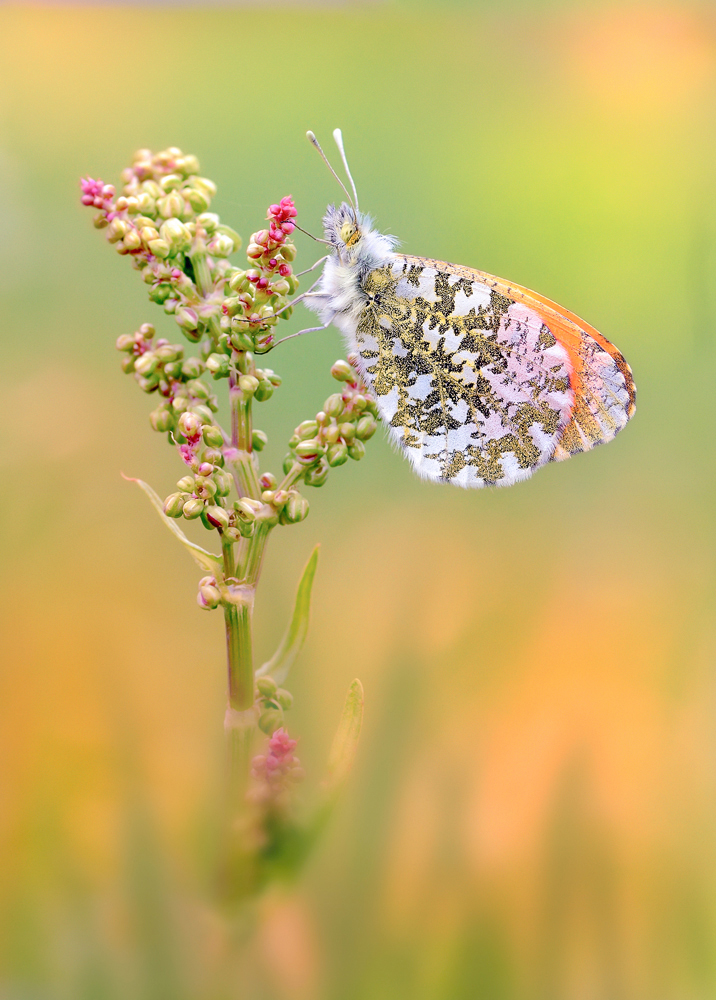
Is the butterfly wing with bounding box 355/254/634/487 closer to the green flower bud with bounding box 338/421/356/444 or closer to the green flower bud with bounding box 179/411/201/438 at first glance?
the green flower bud with bounding box 338/421/356/444

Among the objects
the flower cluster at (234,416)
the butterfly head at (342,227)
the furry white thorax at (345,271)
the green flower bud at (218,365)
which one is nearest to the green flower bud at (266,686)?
the flower cluster at (234,416)

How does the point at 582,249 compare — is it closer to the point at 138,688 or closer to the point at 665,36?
the point at 665,36

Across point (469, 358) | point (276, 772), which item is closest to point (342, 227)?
point (469, 358)

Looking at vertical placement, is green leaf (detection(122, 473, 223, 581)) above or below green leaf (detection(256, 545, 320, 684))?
above

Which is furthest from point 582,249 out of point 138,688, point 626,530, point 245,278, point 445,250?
point 138,688

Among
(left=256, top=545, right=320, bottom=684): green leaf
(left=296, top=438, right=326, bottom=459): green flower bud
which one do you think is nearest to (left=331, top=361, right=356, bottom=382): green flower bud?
(left=296, top=438, right=326, bottom=459): green flower bud

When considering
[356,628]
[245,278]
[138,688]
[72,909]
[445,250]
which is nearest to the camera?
[245,278]

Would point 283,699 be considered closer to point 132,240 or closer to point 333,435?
point 333,435
